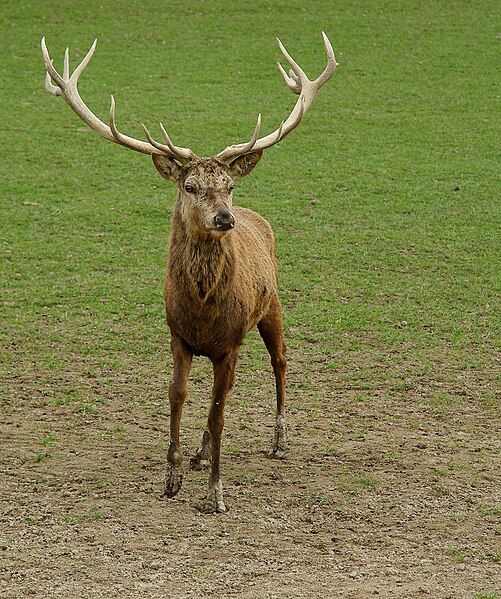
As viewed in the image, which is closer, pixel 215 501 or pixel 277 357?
pixel 215 501

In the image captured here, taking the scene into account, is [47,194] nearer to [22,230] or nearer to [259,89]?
[22,230]

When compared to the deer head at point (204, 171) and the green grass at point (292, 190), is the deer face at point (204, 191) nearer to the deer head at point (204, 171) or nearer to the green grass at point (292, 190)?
the deer head at point (204, 171)

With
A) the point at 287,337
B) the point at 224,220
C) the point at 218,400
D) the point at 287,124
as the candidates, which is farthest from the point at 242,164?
the point at 287,337

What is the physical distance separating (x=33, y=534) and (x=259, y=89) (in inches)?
602

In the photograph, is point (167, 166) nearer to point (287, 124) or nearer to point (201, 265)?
point (201, 265)

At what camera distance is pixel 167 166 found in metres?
7.12

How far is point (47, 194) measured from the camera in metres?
15.0

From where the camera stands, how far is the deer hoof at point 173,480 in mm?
7148

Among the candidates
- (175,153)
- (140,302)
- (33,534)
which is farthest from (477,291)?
(33,534)

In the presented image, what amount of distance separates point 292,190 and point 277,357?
7.54 m

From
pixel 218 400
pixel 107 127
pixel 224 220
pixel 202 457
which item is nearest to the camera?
pixel 224 220

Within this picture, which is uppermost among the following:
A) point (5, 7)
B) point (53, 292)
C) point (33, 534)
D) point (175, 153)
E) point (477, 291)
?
point (5, 7)

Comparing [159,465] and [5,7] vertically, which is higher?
[5,7]

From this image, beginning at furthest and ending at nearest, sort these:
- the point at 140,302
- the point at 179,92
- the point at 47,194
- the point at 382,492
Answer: the point at 179,92
the point at 47,194
the point at 140,302
the point at 382,492
